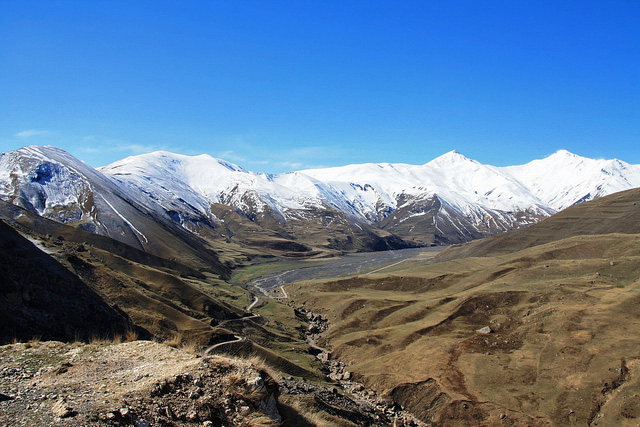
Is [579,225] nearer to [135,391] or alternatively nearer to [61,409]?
[135,391]

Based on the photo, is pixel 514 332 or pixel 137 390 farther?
pixel 514 332

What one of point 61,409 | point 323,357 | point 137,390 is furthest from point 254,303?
point 61,409

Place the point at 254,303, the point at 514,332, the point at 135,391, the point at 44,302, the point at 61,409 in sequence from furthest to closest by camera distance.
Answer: the point at 254,303, the point at 514,332, the point at 44,302, the point at 135,391, the point at 61,409

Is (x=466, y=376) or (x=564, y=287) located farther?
(x=564, y=287)

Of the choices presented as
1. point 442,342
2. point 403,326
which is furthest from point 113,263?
point 442,342

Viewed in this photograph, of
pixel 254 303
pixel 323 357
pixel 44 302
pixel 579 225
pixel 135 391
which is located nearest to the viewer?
pixel 135 391

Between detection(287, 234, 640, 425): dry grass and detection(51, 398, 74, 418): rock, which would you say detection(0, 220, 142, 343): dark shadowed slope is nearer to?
detection(51, 398, 74, 418): rock

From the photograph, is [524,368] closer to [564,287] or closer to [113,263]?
[564,287]

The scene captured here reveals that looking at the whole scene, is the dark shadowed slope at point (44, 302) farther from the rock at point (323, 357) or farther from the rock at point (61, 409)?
the rock at point (323, 357)

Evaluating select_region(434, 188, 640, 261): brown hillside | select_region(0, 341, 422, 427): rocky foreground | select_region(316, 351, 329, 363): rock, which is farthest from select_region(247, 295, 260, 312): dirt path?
select_region(434, 188, 640, 261): brown hillside
